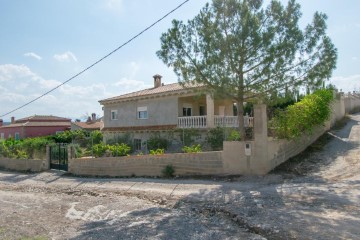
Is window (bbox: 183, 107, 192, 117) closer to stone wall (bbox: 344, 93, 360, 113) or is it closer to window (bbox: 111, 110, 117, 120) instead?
window (bbox: 111, 110, 117, 120)

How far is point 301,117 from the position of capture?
14.1m

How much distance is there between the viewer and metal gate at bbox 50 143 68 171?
761 inches

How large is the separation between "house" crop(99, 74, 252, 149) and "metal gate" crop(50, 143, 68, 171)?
6.72 m

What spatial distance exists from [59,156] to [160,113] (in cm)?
790

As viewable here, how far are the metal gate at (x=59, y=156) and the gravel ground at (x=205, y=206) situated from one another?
455 centimetres

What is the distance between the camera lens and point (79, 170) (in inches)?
717

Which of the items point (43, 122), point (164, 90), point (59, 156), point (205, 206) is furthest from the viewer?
point (43, 122)

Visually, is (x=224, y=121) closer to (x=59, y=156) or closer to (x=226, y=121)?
(x=226, y=121)

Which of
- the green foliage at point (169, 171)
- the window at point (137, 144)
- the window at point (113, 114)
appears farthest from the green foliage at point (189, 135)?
the window at point (113, 114)

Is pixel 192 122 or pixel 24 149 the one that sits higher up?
pixel 192 122

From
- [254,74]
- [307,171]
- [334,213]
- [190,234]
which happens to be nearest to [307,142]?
[307,171]

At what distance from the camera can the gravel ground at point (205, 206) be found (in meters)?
6.83

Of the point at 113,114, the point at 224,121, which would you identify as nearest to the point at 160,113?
the point at 224,121

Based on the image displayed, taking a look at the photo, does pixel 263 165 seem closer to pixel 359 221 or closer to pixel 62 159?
pixel 359 221
